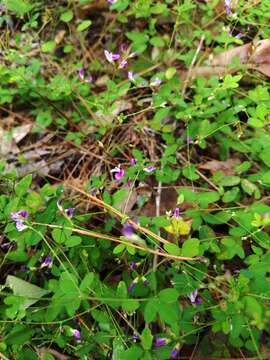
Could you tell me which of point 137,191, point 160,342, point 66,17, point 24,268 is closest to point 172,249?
point 160,342

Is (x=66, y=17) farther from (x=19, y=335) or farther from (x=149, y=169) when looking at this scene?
(x=19, y=335)

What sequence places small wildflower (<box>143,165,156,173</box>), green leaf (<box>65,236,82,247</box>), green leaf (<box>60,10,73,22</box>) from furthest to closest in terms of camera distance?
green leaf (<box>60,10,73,22</box>)
small wildflower (<box>143,165,156,173</box>)
green leaf (<box>65,236,82,247</box>)

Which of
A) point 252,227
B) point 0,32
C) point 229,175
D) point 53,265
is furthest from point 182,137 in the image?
point 0,32

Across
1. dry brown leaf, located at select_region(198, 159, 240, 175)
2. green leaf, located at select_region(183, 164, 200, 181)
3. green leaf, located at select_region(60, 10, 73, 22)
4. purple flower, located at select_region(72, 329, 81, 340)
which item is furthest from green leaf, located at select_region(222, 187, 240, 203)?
green leaf, located at select_region(60, 10, 73, 22)

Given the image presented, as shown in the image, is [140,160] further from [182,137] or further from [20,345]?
[20,345]

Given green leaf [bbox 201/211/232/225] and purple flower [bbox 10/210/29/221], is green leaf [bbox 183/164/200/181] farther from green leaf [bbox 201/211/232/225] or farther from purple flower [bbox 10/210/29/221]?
purple flower [bbox 10/210/29/221]

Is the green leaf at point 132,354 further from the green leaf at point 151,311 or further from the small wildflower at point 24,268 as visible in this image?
the small wildflower at point 24,268

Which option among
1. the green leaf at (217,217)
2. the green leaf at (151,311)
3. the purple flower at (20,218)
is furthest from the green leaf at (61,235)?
the green leaf at (217,217)
